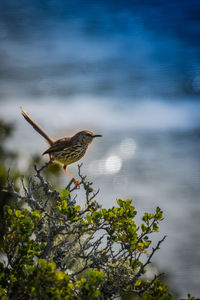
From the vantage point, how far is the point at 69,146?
11.5 ft

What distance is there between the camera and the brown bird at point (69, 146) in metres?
3.46

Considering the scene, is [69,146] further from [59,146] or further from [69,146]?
[59,146]

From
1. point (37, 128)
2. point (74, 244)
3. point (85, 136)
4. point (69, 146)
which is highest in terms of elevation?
point (37, 128)

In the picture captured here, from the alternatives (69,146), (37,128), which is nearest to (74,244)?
(69,146)

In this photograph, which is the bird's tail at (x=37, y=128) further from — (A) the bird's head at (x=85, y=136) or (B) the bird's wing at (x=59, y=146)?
(A) the bird's head at (x=85, y=136)

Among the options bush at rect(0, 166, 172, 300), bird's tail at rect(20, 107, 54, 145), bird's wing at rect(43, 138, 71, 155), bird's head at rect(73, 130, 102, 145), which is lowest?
bush at rect(0, 166, 172, 300)

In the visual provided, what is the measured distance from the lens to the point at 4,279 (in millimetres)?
2080

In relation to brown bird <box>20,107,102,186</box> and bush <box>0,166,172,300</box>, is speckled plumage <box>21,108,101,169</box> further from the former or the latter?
bush <box>0,166,172,300</box>

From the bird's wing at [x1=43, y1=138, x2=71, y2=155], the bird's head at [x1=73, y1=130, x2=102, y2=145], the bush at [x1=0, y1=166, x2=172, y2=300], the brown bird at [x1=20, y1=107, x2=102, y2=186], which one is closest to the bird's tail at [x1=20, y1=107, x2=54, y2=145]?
the brown bird at [x1=20, y1=107, x2=102, y2=186]

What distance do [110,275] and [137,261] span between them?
23 centimetres

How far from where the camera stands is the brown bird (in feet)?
11.3

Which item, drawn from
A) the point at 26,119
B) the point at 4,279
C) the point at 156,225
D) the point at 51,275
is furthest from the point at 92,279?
the point at 26,119

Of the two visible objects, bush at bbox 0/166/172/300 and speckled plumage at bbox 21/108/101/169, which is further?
speckled plumage at bbox 21/108/101/169

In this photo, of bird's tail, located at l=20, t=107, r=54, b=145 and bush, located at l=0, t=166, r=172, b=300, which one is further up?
bird's tail, located at l=20, t=107, r=54, b=145
